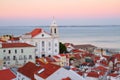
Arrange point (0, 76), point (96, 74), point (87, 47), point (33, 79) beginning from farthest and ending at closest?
point (87, 47) < point (96, 74) < point (33, 79) < point (0, 76)

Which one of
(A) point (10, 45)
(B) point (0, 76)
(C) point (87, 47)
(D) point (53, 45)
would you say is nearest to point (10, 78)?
(B) point (0, 76)

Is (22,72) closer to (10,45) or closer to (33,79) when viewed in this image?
(33,79)

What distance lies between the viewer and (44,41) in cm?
4288

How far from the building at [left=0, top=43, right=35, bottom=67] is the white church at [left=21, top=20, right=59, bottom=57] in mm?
8912

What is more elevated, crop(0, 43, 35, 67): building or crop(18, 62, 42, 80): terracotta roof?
crop(18, 62, 42, 80): terracotta roof

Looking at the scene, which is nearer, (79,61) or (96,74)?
(96,74)

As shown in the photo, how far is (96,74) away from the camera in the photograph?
25281mm

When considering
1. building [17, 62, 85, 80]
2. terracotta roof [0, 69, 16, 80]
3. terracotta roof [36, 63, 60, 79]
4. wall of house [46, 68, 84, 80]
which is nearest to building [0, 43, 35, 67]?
building [17, 62, 85, 80]

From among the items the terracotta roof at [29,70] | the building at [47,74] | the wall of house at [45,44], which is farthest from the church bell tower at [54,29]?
the building at [47,74]

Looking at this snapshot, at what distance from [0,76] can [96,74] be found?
31.2 ft

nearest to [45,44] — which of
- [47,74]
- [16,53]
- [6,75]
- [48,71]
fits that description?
[16,53]

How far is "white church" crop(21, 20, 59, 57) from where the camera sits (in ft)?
139

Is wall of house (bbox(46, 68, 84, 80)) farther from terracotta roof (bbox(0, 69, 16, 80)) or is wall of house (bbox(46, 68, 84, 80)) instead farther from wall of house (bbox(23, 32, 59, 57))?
wall of house (bbox(23, 32, 59, 57))

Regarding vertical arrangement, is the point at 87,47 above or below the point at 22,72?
below
